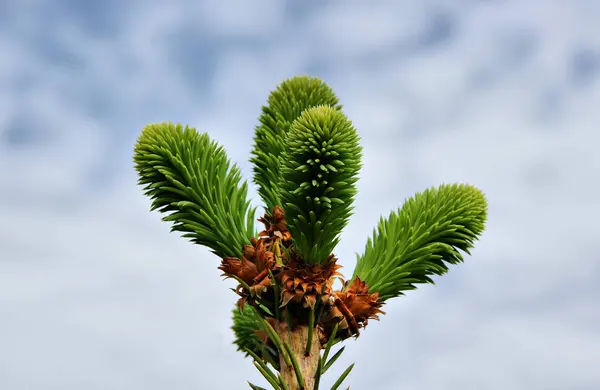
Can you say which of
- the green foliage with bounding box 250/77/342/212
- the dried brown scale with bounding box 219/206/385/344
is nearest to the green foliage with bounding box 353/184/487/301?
the dried brown scale with bounding box 219/206/385/344

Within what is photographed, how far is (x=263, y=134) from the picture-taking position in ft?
12.7

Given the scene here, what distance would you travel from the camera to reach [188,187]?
329 cm

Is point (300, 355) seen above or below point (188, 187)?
below

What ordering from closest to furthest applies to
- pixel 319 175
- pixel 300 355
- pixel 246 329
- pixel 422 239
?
pixel 319 175 < pixel 300 355 < pixel 422 239 < pixel 246 329

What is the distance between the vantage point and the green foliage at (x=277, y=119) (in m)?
3.74

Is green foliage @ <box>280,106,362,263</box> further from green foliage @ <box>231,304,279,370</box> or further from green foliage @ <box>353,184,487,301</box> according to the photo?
green foliage @ <box>231,304,279,370</box>

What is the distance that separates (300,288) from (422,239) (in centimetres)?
75

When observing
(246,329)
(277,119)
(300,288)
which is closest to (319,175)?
(300,288)

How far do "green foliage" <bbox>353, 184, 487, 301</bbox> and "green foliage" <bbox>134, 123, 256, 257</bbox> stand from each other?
66 centimetres

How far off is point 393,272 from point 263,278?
68 centimetres

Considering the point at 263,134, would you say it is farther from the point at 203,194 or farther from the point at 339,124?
the point at 339,124

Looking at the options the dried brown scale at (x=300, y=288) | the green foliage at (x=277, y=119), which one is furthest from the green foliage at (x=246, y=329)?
the green foliage at (x=277, y=119)

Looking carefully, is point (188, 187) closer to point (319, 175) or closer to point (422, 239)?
point (319, 175)

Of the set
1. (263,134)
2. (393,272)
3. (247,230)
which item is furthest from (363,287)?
(263,134)
